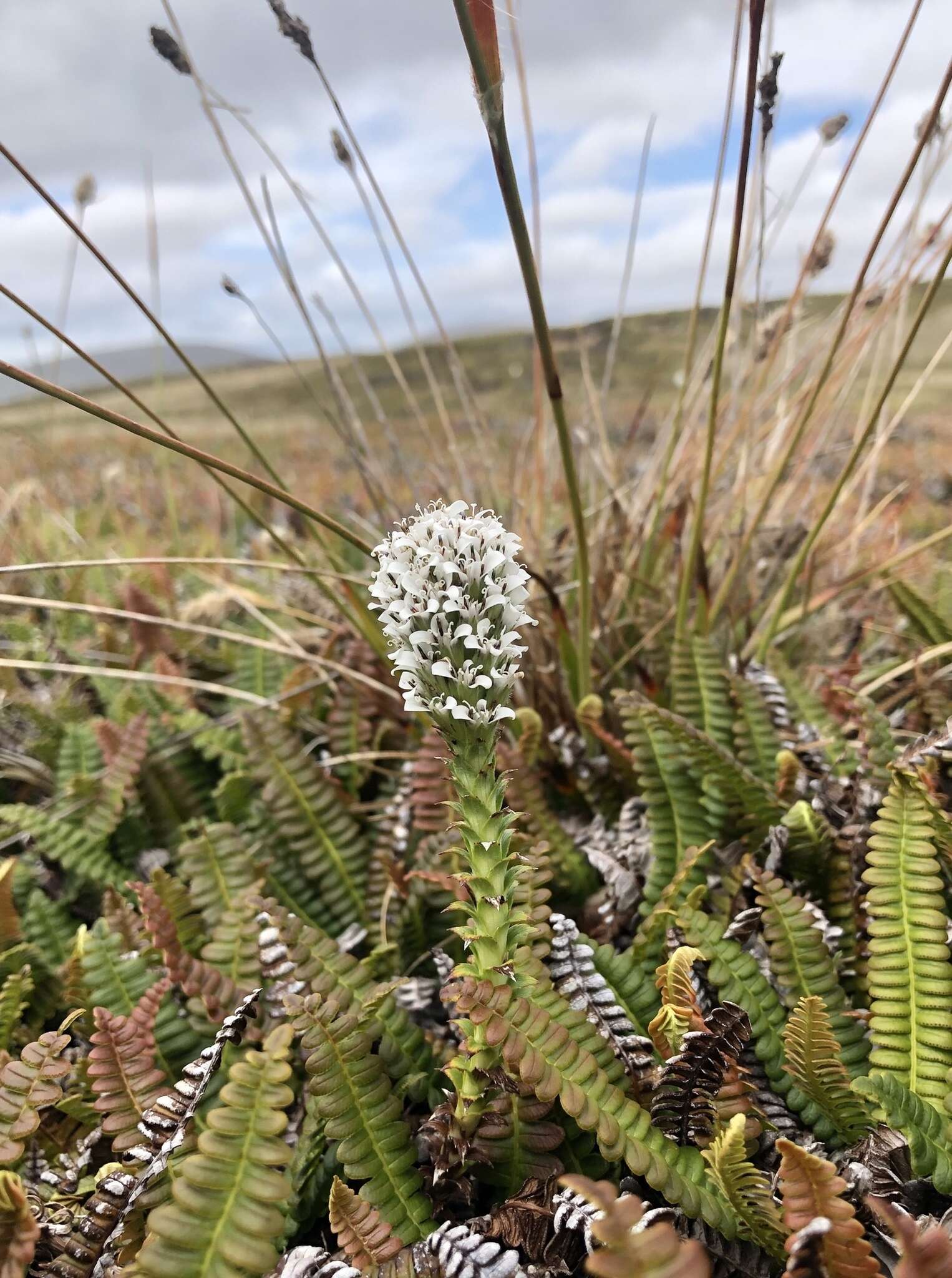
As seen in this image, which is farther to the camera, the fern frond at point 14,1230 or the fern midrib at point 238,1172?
the fern frond at point 14,1230

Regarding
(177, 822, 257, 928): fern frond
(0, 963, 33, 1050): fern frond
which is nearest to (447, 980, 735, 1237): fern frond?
(177, 822, 257, 928): fern frond

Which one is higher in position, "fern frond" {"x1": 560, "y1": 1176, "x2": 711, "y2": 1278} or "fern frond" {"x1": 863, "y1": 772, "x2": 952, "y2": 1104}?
"fern frond" {"x1": 560, "y1": 1176, "x2": 711, "y2": 1278}

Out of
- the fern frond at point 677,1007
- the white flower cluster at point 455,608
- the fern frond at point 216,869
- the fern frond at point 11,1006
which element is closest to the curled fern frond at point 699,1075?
the fern frond at point 677,1007

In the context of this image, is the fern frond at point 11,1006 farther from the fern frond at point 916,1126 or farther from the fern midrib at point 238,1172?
the fern frond at point 916,1126

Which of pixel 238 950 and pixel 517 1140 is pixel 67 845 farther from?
pixel 517 1140

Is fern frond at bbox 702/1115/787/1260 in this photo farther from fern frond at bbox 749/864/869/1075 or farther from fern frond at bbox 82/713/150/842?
fern frond at bbox 82/713/150/842

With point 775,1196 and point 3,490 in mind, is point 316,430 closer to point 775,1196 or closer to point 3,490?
point 3,490

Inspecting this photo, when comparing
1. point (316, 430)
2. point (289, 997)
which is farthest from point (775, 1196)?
point (316, 430)
